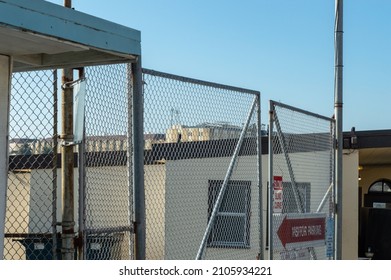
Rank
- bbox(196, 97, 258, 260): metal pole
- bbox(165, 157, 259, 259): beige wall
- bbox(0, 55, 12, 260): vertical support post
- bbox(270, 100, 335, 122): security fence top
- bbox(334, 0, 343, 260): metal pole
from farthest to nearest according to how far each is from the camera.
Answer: bbox(334, 0, 343, 260): metal pole → bbox(270, 100, 335, 122): security fence top → bbox(165, 157, 259, 259): beige wall → bbox(196, 97, 258, 260): metal pole → bbox(0, 55, 12, 260): vertical support post

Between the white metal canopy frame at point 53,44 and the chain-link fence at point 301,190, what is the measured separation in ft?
11.2

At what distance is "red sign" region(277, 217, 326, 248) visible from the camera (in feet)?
27.7

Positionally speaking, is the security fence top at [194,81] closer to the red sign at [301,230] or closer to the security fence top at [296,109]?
the security fence top at [296,109]

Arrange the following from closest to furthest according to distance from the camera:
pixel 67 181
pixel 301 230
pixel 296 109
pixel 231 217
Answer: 1. pixel 67 181
2. pixel 231 217
3. pixel 301 230
4. pixel 296 109

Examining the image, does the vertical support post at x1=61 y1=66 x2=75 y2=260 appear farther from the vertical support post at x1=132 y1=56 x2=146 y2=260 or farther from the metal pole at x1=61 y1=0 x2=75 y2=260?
the vertical support post at x1=132 y1=56 x2=146 y2=260

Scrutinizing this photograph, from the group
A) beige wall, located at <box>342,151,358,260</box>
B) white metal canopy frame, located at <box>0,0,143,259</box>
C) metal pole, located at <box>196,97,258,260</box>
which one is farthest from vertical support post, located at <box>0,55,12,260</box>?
beige wall, located at <box>342,151,358,260</box>

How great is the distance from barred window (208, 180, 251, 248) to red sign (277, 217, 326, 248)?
0.41 m

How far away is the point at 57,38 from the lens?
14.3 feet

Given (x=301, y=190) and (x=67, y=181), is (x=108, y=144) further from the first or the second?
(x=301, y=190)

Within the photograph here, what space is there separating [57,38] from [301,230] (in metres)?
5.35

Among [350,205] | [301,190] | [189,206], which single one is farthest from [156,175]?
[350,205]

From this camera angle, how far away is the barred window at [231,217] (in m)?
7.64
